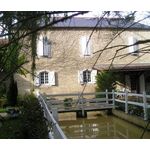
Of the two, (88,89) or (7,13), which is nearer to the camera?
(7,13)

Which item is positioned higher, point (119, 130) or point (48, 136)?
point (48, 136)

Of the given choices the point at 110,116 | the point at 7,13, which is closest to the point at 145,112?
the point at 110,116

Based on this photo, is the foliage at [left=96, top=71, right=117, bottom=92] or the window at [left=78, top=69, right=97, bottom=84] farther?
the foliage at [left=96, top=71, right=117, bottom=92]

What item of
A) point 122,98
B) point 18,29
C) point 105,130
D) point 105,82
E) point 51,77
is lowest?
point 105,130

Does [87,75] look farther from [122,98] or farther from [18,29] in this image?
[122,98]

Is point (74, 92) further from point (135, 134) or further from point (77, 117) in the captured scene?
point (77, 117)

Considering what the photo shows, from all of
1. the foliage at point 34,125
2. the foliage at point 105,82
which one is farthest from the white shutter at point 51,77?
the foliage at point 34,125

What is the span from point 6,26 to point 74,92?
498 centimetres

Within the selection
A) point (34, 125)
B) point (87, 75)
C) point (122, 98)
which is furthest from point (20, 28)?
point (122, 98)

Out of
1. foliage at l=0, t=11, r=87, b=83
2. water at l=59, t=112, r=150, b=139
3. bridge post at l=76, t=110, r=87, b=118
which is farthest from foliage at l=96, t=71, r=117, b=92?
foliage at l=0, t=11, r=87, b=83

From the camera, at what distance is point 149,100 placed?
282 inches

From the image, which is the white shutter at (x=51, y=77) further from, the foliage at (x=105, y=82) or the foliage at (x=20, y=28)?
the foliage at (x=20, y=28)

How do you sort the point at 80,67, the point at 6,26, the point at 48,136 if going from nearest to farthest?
the point at 6,26
the point at 48,136
the point at 80,67

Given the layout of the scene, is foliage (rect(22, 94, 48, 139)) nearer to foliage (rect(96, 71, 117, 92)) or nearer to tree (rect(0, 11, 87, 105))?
tree (rect(0, 11, 87, 105))
